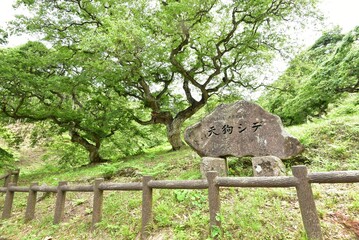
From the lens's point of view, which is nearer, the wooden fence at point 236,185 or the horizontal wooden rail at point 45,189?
the wooden fence at point 236,185

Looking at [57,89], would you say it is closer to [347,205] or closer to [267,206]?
[267,206]

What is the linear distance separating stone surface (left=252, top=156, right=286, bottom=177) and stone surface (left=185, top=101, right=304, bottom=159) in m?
0.16

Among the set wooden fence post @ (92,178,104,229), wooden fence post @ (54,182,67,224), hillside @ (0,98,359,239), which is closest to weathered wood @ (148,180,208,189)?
hillside @ (0,98,359,239)

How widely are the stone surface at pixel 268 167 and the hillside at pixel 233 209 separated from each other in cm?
45

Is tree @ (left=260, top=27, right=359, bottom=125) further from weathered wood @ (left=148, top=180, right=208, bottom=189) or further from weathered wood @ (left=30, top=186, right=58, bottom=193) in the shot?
weathered wood @ (left=30, top=186, right=58, bottom=193)

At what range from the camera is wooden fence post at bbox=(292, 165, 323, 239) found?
2703 mm

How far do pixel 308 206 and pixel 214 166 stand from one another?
8.46 feet

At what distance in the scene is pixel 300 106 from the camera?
1087cm

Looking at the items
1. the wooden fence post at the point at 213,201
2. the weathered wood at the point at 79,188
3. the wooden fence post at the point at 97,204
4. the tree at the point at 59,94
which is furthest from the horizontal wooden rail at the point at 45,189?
the tree at the point at 59,94

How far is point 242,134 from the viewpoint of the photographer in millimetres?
5184

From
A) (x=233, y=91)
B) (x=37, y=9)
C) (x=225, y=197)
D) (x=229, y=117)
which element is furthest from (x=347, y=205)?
(x=37, y=9)

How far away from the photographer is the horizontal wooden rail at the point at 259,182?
9.23 ft

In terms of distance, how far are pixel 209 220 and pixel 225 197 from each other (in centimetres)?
98

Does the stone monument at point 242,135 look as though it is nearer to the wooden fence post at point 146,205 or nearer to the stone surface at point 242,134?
the stone surface at point 242,134
